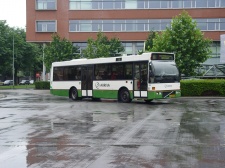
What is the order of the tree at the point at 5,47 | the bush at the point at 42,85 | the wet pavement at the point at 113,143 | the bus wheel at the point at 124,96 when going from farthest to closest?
the tree at the point at 5,47, the bush at the point at 42,85, the bus wheel at the point at 124,96, the wet pavement at the point at 113,143

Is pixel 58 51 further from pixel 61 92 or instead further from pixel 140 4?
pixel 61 92

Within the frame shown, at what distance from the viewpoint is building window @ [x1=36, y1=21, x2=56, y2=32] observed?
2285 inches

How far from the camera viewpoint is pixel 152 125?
483 inches

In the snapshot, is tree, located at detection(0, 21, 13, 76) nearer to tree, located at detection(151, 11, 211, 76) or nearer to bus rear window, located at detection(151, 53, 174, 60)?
tree, located at detection(151, 11, 211, 76)

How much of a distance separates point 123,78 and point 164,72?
9.23 feet

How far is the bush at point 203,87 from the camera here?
96.5 feet

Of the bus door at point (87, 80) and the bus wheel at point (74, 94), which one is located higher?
the bus door at point (87, 80)

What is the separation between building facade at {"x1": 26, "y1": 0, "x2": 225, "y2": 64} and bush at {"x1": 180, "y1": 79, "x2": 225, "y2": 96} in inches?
1033

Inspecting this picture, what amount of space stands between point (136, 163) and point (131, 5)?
5162 centimetres

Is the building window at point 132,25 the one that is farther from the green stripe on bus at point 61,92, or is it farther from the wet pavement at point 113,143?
the wet pavement at point 113,143

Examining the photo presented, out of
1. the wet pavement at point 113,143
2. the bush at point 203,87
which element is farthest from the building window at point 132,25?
the wet pavement at point 113,143

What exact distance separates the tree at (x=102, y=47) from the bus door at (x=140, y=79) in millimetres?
26111

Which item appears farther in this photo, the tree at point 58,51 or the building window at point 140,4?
the building window at point 140,4

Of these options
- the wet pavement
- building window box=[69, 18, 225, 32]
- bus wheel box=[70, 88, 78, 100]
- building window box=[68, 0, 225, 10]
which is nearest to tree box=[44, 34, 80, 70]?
building window box=[69, 18, 225, 32]
